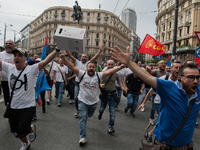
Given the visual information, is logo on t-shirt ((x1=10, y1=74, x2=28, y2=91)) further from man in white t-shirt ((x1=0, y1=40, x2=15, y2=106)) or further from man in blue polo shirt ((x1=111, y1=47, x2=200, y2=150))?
man in blue polo shirt ((x1=111, y1=47, x2=200, y2=150))

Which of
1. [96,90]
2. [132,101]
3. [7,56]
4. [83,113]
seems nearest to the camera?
[83,113]

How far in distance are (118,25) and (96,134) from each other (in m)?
78.3

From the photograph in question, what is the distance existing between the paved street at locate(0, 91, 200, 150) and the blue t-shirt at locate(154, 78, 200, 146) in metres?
1.60

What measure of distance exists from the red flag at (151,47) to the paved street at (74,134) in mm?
2782

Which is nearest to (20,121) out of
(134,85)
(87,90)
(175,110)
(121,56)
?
(87,90)

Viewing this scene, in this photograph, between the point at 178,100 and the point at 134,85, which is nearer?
the point at 178,100

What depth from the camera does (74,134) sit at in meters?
3.63

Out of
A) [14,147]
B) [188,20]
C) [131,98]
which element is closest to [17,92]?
[14,147]

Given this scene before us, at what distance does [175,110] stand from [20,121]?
2.40m

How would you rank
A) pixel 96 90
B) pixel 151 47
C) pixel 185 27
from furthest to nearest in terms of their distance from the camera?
pixel 185 27 < pixel 151 47 < pixel 96 90

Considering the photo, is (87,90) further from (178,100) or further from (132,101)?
(132,101)

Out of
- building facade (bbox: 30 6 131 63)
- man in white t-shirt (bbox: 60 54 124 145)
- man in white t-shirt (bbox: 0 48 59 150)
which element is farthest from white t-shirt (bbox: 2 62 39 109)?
building facade (bbox: 30 6 131 63)

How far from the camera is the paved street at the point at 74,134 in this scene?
3.11 m

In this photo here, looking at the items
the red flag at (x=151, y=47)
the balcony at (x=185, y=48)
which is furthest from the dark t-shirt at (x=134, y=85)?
the balcony at (x=185, y=48)
